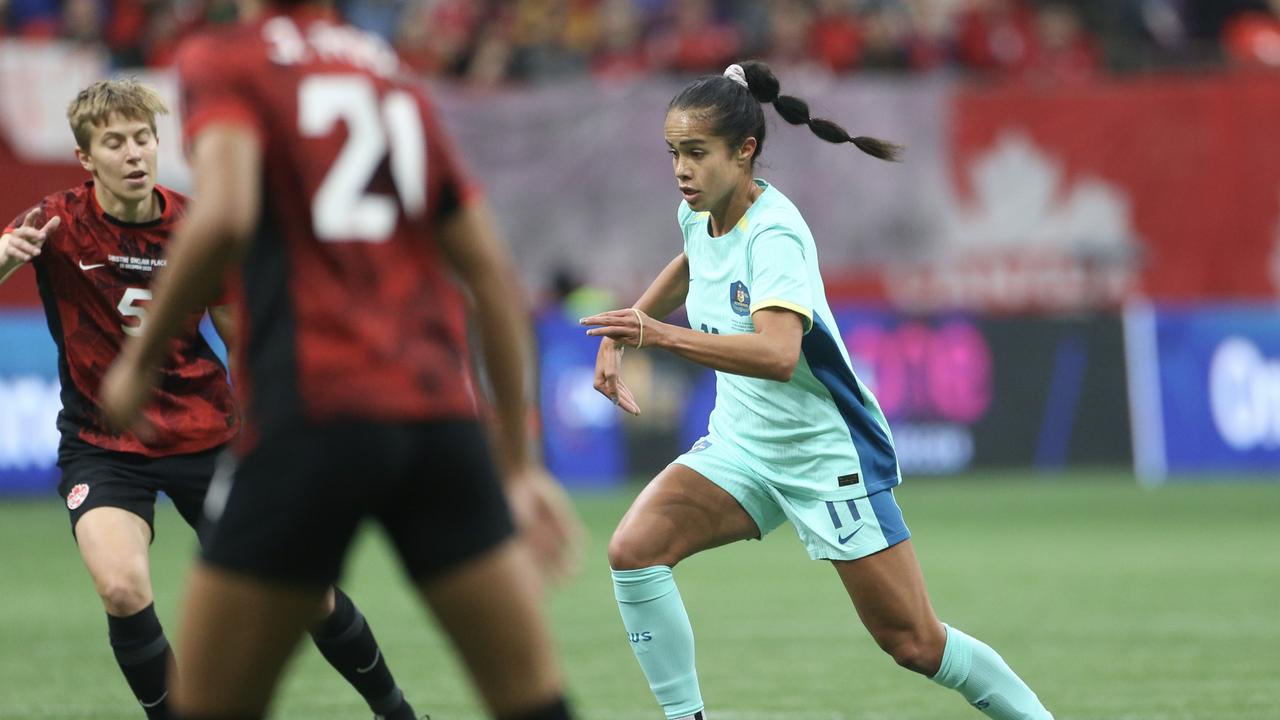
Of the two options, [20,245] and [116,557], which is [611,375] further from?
[20,245]

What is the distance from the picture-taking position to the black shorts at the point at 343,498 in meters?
3.10

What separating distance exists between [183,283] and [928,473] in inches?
554

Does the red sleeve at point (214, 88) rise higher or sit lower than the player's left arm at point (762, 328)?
higher

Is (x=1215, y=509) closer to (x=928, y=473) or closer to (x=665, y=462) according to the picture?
(x=928, y=473)

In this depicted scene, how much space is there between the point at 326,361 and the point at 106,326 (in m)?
2.76

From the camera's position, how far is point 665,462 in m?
16.1

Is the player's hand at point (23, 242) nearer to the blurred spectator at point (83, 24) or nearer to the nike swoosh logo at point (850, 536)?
the nike swoosh logo at point (850, 536)

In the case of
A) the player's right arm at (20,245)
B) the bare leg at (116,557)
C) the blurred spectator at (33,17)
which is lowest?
the blurred spectator at (33,17)

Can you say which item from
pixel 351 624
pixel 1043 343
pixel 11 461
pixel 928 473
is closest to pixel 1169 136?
pixel 1043 343

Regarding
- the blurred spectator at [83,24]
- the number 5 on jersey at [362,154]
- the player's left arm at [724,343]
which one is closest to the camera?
the number 5 on jersey at [362,154]

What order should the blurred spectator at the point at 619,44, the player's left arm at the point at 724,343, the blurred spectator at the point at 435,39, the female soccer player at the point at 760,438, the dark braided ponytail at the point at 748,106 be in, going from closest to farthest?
the player's left arm at the point at 724,343 → the female soccer player at the point at 760,438 → the dark braided ponytail at the point at 748,106 → the blurred spectator at the point at 435,39 → the blurred spectator at the point at 619,44

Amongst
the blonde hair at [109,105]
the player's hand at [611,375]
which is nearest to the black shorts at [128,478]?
the blonde hair at [109,105]

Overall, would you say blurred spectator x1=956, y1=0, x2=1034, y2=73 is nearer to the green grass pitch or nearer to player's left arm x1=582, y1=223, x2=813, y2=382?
the green grass pitch

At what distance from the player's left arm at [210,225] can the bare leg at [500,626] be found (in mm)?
671
